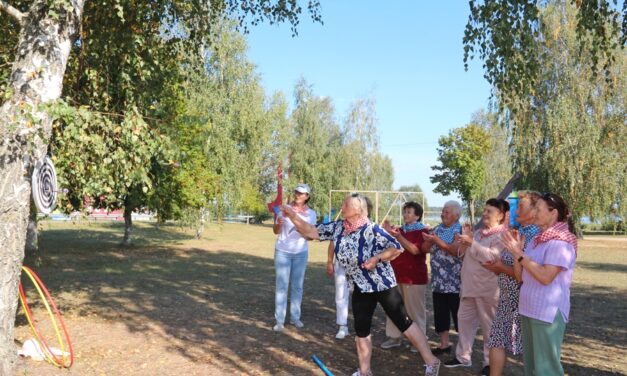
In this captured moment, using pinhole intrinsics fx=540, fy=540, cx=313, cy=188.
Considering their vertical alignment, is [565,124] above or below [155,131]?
above

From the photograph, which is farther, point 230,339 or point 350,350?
point 230,339

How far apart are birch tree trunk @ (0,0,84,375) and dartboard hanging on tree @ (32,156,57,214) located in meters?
0.10

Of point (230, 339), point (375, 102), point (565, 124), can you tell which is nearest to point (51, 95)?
point (230, 339)

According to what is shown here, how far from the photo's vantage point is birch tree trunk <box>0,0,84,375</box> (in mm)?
5969

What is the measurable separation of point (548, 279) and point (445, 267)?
279cm

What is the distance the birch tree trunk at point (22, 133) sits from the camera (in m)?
5.97

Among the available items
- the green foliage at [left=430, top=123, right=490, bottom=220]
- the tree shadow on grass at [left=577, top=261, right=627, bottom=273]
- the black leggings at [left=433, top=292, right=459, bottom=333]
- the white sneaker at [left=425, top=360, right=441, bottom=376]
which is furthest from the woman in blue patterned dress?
the green foliage at [left=430, top=123, right=490, bottom=220]

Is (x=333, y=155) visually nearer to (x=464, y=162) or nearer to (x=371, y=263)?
(x=464, y=162)

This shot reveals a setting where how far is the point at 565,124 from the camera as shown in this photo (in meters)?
25.5

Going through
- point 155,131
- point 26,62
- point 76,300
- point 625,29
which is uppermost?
point 625,29

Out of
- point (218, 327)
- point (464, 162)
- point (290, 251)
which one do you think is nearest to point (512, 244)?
point (290, 251)

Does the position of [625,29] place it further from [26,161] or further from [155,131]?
[26,161]

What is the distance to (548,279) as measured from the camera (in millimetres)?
4141

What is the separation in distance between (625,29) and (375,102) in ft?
153
